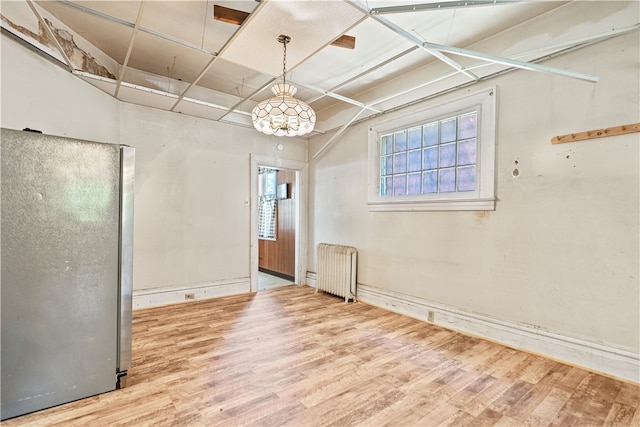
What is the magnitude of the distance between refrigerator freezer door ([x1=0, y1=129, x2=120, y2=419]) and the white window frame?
3.11 meters

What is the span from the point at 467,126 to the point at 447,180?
24.7 inches

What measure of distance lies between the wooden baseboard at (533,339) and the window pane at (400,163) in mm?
1666

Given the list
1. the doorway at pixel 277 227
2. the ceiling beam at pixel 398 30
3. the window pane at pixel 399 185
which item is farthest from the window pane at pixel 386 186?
the doorway at pixel 277 227

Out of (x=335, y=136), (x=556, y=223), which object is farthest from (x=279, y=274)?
(x=556, y=223)

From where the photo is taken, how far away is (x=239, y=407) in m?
→ 1.95

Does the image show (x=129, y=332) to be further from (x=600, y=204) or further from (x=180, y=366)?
(x=600, y=204)

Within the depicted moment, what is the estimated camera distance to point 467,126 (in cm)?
333

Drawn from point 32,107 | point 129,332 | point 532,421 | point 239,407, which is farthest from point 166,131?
point 532,421

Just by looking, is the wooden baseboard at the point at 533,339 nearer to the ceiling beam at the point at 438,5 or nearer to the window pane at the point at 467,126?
the window pane at the point at 467,126

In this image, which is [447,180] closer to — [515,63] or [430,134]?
[430,134]

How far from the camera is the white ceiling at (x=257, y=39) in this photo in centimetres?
215

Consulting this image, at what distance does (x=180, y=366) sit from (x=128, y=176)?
1.58 meters

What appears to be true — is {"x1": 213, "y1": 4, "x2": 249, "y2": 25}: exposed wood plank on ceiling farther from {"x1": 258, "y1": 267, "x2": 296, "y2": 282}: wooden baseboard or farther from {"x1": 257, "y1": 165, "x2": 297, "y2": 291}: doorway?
{"x1": 258, "y1": 267, "x2": 296, "y2": 282}: wooden baseboard

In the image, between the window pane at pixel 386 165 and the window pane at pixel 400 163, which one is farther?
the window pane at pixel 386 165
